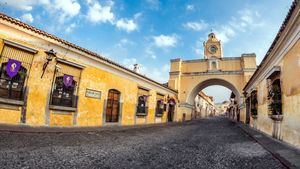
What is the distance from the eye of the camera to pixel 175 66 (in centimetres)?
2695

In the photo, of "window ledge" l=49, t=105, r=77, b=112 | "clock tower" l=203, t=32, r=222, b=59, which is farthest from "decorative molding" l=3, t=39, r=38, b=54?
"clock tower" l=203, t=32, r=222, b=59

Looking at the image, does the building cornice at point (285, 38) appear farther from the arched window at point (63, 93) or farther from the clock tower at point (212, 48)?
the clock tower at point (212, 48)

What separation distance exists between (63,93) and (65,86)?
38 cm

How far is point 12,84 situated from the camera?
26.8 ft

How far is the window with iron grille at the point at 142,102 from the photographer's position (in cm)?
1661

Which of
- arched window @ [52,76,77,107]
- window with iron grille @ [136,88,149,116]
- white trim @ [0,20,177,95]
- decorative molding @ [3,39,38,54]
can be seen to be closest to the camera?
decorative molding @ [3,39,38,54]

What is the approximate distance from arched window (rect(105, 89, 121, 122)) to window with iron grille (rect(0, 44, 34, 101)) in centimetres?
530

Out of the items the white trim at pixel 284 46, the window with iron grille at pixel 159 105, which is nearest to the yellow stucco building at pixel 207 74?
the window with iron grille at pixel 159 105

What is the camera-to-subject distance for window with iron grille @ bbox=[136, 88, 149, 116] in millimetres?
16609

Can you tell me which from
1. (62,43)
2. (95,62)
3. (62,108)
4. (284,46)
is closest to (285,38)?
(284,46)

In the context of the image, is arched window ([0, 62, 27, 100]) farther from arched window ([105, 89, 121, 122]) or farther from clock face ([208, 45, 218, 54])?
clock face ([208, 45, 218, 54])

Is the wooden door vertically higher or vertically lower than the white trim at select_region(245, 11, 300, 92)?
lower

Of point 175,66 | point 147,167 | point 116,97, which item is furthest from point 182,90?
point 147,167

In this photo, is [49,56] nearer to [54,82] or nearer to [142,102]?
[54,82]
